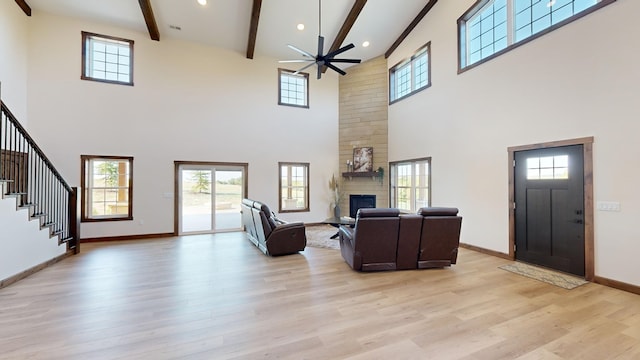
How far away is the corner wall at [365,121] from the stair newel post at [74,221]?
6.51m

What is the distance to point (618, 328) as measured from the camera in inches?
102

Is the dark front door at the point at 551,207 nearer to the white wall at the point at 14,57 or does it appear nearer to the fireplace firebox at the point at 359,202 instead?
the fireplace firebox at the point at 359,202

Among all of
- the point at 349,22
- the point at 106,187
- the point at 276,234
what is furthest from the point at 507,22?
the point at 106,187

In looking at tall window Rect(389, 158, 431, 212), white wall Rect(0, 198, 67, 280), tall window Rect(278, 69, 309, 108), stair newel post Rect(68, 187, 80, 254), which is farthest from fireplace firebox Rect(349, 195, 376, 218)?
white wall Rect(0, 198, 67, 280)

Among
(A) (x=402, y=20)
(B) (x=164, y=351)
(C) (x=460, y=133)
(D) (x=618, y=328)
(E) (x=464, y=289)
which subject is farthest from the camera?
(A) (x=402, y=20)

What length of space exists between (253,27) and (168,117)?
10.4ft

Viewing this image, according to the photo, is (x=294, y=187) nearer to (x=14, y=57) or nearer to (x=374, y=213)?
(x=374, y=213)

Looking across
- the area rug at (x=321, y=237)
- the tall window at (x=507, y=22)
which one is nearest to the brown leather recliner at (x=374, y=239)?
the area rug at (x=321, y=237)

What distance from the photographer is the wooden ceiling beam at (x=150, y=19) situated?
19.2 feet

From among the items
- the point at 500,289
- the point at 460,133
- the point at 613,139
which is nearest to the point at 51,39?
the point at 460,133

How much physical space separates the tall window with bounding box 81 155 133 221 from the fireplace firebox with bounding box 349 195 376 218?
6.02 meters

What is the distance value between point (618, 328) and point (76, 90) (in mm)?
9904

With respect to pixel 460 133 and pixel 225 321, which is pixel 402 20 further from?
pixel 225 321

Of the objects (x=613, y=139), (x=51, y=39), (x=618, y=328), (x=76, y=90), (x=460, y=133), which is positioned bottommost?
(x=618, y=328)
